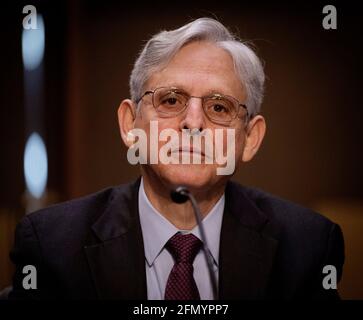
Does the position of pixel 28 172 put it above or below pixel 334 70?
below

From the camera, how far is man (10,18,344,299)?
1507 millimetres

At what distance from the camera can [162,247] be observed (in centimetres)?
157

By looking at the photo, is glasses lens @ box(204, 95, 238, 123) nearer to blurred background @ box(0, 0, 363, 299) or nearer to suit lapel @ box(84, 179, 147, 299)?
blurred background @ box(0, 0, 363, 299)

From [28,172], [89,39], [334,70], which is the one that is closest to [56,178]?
[28,172]

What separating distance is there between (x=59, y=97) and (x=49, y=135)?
140 millimetres

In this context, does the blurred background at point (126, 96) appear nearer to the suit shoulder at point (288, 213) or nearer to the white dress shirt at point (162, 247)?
the suit shoulder at point (288, 213)

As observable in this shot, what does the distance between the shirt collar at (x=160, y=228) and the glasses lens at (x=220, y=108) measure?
26 cm

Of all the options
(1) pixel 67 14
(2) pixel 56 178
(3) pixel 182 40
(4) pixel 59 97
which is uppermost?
(1) pixel 67 14

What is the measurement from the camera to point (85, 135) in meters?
1.82

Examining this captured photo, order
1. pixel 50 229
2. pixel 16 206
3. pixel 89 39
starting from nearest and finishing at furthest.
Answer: pixel 50 229 → pixel 16 206 → pixel 89 39

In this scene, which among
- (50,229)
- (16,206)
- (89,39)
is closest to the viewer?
(50,229)

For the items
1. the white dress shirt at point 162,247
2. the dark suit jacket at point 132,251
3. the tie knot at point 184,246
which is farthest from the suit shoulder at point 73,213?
the tie knot at point 184,246

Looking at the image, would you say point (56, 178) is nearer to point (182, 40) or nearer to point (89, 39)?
point (89, 39)

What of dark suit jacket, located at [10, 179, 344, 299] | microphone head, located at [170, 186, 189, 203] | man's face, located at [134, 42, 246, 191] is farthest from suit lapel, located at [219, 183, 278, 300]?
microphone head, located at [170, 186, 189, 203]
